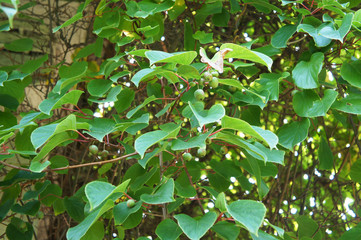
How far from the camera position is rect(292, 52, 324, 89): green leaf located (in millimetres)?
1146

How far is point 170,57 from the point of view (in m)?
0.96

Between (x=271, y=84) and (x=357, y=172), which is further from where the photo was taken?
(x=357, y=172)

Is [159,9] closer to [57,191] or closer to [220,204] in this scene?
[220,204]

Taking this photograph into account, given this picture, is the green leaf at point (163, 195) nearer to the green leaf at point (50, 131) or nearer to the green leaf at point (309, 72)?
the green leaf at point (50, 131)

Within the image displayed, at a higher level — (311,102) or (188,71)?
(188,71)

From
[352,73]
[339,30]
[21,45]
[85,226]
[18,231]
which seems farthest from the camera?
[21,45]

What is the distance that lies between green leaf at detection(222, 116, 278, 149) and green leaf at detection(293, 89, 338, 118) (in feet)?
0.72

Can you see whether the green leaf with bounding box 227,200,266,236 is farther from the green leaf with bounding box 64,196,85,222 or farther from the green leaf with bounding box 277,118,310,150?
the green leaf with bounding box 64,196,85,222

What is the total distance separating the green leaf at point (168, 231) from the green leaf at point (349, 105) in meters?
0.50

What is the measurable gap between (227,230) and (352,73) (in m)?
0.54

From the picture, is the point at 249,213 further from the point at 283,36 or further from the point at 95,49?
the point at 95,49

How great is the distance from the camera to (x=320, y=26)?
1.19 metres

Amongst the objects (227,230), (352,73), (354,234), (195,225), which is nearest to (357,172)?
(354,234)

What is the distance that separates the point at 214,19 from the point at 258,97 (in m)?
0.50
